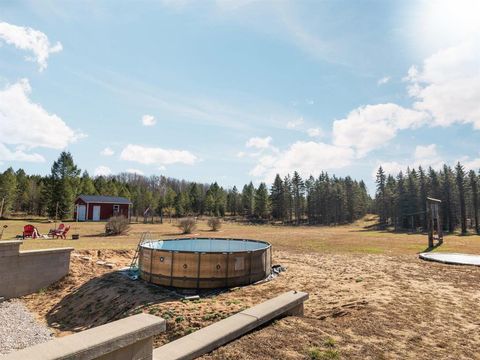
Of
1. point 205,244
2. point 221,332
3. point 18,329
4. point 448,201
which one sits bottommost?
point 18,329

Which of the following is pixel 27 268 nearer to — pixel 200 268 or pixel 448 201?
pixel 200 268

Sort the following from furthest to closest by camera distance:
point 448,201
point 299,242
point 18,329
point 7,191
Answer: point 448,201 < point 7,191 < point 299,242 < point 18,329

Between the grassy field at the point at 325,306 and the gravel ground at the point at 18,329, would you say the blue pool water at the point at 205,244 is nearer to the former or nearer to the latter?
the grassy field at the point at 325,306

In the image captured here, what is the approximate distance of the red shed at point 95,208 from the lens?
5356 centimetres

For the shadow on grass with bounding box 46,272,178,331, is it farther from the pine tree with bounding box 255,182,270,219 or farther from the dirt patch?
the pine tree with bounding box 255,182,270,219

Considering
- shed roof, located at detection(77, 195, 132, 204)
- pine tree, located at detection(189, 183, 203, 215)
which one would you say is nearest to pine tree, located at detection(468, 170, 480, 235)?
shed roof, located at detection(77, 195, 132, 204)

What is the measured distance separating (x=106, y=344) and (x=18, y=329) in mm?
10443

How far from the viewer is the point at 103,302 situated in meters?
12.2

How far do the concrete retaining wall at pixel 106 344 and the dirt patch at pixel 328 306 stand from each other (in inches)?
49.5

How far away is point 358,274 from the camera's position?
575 inches

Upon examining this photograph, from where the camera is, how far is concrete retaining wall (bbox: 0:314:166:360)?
3.14 metres

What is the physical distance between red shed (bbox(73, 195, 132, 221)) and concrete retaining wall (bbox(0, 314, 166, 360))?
181ft

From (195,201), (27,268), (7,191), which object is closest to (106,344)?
(27,268)

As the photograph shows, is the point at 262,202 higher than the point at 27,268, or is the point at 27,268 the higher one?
the point at 262,202
